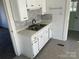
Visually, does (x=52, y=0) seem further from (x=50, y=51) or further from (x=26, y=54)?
(x=26, y=54)

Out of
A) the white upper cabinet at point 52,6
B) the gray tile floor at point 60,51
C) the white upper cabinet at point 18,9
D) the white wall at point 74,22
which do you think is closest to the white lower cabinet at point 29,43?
the gray tile floor at point 60,51

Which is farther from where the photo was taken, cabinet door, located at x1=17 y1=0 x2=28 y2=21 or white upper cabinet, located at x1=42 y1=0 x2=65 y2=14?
white upper cabinet, located at x1=42 y1=0 x2=65 y2=14

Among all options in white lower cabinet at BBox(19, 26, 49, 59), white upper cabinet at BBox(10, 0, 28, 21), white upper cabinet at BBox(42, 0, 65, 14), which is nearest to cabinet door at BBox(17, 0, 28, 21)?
white upper cabinet at BBox(10, 0, 28, 21)

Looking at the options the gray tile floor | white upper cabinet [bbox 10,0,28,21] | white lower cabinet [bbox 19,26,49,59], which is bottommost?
the gray tile floor

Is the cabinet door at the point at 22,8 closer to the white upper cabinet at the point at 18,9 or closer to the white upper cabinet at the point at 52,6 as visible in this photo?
the white upper cabinet at the point at 18,9

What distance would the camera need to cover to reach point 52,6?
3.56 meters

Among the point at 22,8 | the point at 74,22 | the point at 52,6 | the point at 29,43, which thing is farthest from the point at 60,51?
the point at 74,22

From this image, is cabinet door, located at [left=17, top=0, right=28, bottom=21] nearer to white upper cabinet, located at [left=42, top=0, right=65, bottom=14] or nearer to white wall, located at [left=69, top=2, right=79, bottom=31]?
white upper cabinet, located at [left=42, top=0, right=65, bottom=14]

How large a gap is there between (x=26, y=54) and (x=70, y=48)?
67.4 inches

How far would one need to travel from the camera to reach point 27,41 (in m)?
2.46

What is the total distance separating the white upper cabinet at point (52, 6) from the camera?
3.41 m

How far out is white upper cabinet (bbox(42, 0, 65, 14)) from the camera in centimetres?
341


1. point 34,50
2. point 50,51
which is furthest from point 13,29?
point 50,51

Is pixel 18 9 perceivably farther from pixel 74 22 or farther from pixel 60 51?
pixel 74 22
